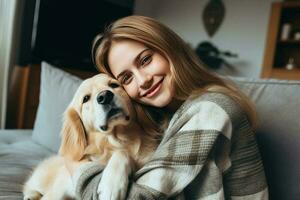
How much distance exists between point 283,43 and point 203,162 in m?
4.03

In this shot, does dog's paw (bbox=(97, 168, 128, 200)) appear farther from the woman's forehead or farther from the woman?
the woman's forehead

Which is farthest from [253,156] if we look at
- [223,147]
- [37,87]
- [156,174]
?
[37,87]

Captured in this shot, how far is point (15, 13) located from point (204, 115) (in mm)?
2650

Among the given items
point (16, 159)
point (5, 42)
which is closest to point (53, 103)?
point (16, 159)

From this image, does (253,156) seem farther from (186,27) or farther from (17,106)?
(186,27)

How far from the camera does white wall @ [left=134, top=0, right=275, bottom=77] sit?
4.45 meters

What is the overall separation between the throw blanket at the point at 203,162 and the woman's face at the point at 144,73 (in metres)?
0.15

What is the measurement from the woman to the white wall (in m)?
3.17

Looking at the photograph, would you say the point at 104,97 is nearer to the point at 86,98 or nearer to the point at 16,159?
the point at 86,98

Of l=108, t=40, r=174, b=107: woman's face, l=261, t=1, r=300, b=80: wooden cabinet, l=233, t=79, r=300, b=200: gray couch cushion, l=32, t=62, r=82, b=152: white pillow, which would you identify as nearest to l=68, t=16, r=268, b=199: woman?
l=108, t=40, r=174, b=107: woman's face

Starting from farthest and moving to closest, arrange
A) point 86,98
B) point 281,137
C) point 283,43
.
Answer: point 283,43 < point 86,98 < point 281,137

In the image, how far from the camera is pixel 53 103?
181 centimetres

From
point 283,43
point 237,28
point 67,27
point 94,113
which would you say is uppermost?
point 237,28

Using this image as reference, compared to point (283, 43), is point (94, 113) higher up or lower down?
lower down
